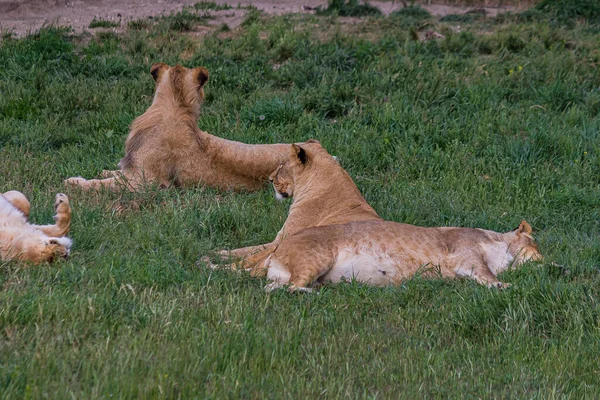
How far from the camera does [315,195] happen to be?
6.70m

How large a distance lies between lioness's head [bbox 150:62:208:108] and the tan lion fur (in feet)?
4.27

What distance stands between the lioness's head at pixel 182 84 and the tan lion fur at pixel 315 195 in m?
1.30

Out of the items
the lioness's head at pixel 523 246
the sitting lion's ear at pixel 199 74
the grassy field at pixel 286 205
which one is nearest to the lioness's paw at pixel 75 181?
the grassy field at pixel 286 205

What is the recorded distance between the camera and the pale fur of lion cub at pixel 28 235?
5.19 m

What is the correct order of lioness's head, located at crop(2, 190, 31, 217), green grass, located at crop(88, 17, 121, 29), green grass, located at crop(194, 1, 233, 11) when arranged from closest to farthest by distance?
lioness's head, located at crop(2, 190, 31, 217), green grass, located at crop(88, 17, 121, 29), green grass, located at crop(194, 1, 233, 11)

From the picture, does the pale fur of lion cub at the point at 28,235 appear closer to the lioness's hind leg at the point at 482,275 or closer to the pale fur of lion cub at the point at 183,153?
the pale fur of lion cub at the point at 183,153

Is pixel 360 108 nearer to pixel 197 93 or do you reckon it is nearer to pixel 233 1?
pixel 197 93

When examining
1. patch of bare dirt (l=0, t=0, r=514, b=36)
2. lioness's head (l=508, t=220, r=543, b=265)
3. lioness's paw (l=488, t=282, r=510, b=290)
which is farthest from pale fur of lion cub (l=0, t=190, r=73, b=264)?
patch of bare dirt (l=0, t=0, r=514, b=36)

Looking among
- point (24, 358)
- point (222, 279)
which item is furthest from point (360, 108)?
point (24, 358)

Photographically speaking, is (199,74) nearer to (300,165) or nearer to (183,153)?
(183,153)

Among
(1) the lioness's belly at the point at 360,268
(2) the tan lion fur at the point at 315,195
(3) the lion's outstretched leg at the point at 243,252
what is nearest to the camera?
(1) the lioness's belly at the point at 360,268

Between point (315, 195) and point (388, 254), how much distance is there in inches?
47.8

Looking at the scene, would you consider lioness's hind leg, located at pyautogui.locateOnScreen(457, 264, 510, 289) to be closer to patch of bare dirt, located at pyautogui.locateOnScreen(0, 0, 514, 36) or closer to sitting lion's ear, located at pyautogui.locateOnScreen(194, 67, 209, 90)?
sitting lion's ear, located at pyautogui.locateOnScreen(194, 67, 209, 90)

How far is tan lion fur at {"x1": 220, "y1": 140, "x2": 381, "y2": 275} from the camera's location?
6438mm
